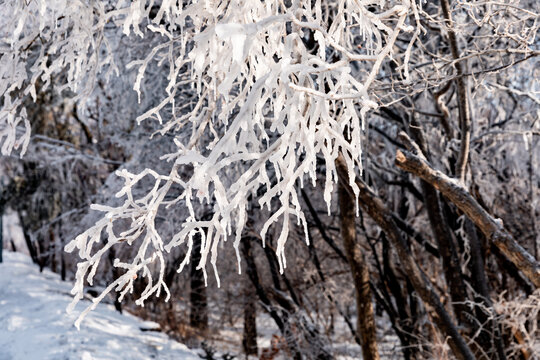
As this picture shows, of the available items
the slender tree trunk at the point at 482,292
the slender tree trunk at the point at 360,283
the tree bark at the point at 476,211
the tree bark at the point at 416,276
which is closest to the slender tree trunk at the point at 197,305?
the slender tree trunk at the point at 360,283

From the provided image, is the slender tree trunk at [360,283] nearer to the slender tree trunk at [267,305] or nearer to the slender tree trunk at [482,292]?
the slender tree trunk at [482,292]

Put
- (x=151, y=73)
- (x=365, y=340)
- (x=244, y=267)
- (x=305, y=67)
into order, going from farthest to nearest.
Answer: (x=244, y=267)
(x=151, y=73)
(x=365, y=340)
(x=305, y=67)

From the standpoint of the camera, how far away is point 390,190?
31.8ft

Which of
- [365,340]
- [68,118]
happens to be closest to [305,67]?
[365,340]

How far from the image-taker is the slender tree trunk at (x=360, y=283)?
535cm

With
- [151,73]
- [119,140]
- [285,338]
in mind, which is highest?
[151,73]

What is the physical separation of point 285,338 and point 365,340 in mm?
2521

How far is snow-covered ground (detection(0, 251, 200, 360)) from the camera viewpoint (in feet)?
21.9

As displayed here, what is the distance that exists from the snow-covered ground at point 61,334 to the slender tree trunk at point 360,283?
322cm

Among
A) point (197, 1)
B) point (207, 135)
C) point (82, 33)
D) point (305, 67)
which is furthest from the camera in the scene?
point (207, 135)

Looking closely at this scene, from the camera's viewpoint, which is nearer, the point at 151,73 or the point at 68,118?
the point at 151,73

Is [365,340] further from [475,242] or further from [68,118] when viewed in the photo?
[68,118]

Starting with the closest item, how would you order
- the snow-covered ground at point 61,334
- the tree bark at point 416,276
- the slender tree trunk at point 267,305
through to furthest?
the tree bark at point 416,276 → the snow-covered ground at point 61,334 → the slender tree trunk at point 267,305

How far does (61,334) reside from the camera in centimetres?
712
